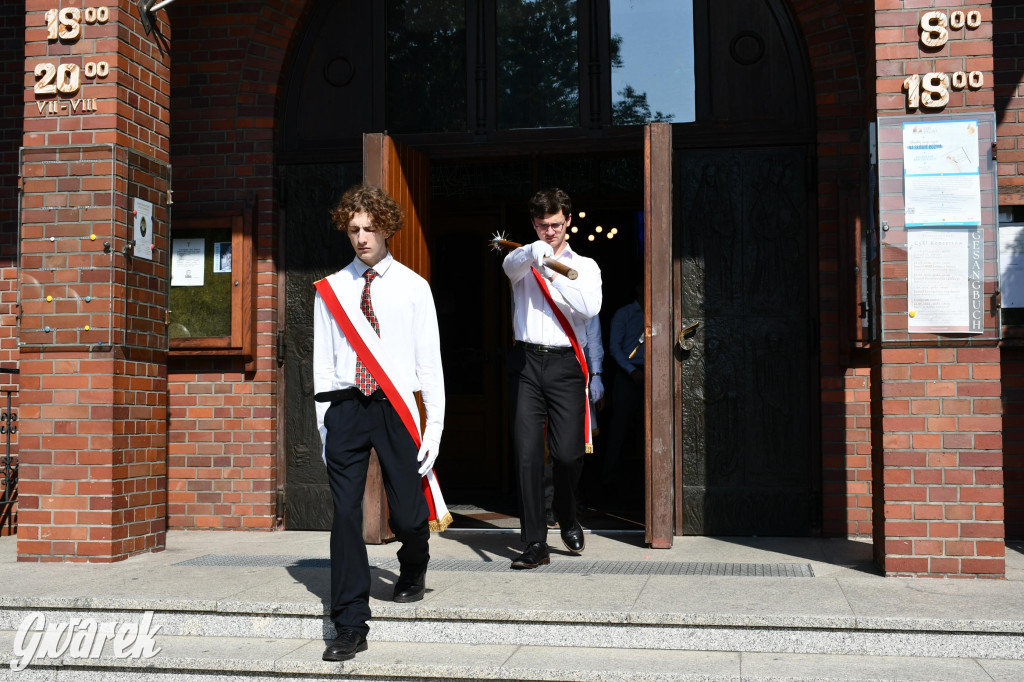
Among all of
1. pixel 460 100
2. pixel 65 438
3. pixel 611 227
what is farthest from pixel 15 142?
pixel 611 227

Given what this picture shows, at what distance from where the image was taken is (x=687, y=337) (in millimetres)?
7199

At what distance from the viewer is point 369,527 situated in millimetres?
6953

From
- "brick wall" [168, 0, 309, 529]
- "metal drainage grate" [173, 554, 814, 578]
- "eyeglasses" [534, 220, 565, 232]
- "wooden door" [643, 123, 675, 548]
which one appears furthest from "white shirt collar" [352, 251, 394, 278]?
"brick wall" [168, 0, 309, 529]

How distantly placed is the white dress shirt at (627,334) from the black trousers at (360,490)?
4.39 meters

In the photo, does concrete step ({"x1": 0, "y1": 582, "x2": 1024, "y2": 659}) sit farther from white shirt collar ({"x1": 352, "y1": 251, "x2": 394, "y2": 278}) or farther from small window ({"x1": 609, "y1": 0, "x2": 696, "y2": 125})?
small window ({"x1": 609, "y1": 0, "x2": 696, "y2": 125})

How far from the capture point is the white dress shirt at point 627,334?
8.99 m

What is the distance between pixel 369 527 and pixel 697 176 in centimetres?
299

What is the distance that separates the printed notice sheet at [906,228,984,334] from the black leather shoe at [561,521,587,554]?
2.07 metres

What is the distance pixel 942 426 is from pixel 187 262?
4848 mm

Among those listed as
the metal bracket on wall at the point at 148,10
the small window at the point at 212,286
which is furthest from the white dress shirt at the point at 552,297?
the metal bracket on wall at the point at 148,10

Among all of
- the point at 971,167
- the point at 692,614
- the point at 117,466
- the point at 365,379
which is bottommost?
the point at 692,614

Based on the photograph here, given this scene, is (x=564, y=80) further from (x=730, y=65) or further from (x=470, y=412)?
(x=470, y=412)

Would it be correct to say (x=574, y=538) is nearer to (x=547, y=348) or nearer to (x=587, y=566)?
→ (x=587, y=566)

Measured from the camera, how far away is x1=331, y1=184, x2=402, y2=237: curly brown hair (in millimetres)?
4629
